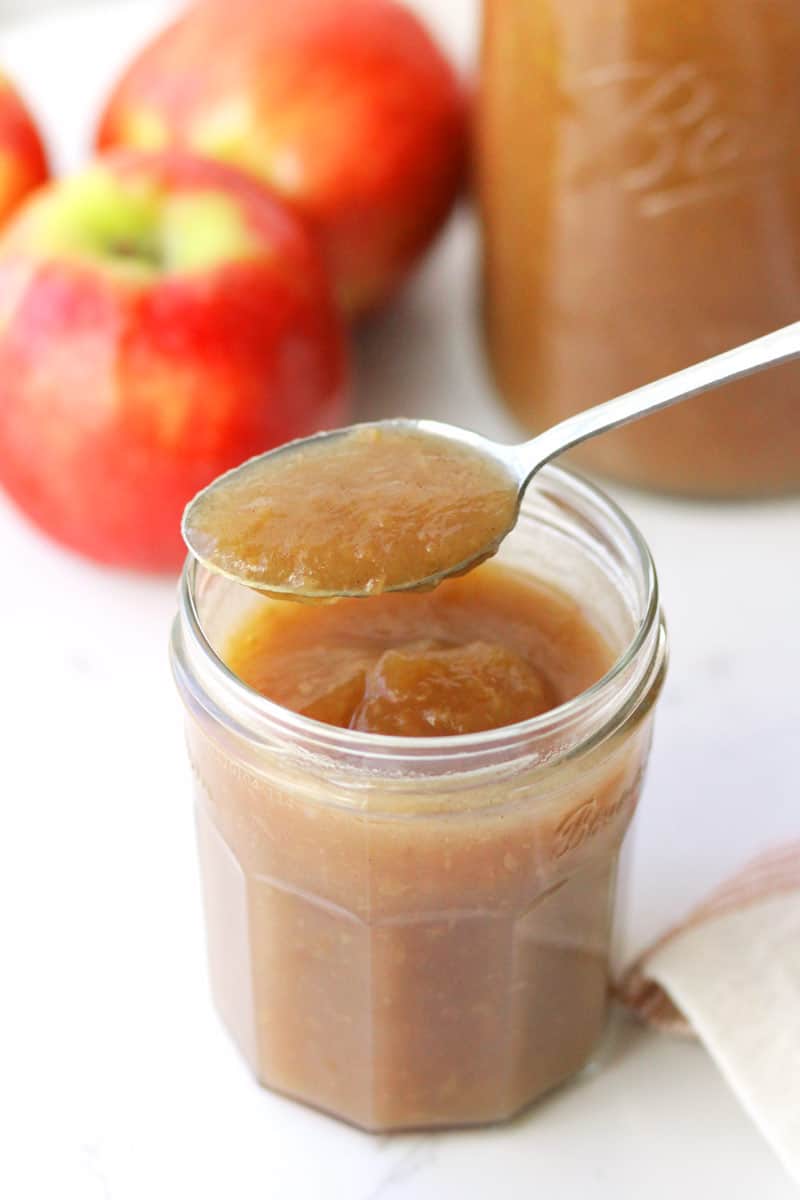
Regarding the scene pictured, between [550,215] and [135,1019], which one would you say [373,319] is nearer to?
[550,215]

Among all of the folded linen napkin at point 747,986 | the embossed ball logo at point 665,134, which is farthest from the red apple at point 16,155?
the folded linen napkin at point 747,986

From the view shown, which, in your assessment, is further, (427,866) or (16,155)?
(16,155)

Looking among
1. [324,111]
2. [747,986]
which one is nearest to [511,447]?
[747,986]

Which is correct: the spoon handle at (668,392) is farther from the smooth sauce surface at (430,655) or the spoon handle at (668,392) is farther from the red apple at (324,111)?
the red apple at (324,111)

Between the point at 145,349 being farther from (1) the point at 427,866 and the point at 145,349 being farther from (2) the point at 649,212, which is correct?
(1) the point at 427,866

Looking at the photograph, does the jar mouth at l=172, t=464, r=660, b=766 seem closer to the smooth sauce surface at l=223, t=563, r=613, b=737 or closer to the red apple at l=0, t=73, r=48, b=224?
the smooth sauce surface at l=223, t=563, r=613, b=737

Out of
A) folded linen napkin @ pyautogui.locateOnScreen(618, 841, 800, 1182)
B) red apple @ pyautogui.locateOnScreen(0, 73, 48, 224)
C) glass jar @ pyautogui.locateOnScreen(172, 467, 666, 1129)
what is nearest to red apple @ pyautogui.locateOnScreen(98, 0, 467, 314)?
red apple @ pyautogui.locateOnScreen(0, 73, 48, 224)
